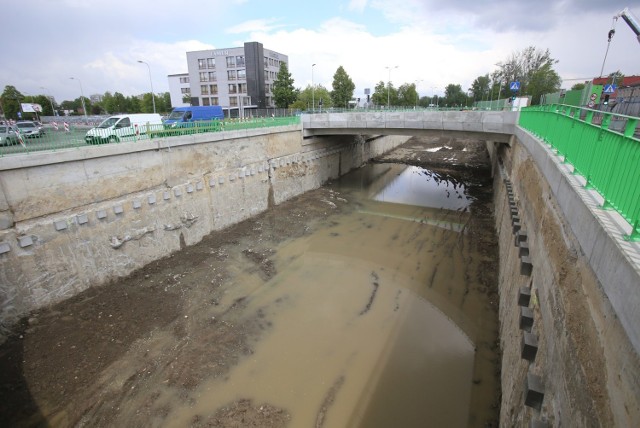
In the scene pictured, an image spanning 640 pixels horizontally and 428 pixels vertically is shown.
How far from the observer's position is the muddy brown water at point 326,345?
8023 millimetres

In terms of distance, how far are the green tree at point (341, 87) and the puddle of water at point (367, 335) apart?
4622cm

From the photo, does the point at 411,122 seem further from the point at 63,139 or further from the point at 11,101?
the point at 11,101

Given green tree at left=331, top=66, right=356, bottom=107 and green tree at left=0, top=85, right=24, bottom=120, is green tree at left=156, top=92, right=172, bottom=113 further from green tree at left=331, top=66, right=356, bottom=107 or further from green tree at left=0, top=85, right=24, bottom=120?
green tree at left=331, top=66, right=356, bottom=107

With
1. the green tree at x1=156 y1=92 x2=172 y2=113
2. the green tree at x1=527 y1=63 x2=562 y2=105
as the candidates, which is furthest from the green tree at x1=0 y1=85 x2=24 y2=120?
the green tree at x1=527 y1=63 x2=562 y2=105

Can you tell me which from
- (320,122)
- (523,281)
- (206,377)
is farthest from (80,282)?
(320,122)

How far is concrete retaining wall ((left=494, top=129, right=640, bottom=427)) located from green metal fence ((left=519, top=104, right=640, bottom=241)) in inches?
7.8

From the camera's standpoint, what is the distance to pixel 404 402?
823cm

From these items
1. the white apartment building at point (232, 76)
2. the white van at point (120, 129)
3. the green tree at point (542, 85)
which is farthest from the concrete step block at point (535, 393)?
the white apartment building at point (232, 76)

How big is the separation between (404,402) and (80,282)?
11608 mm

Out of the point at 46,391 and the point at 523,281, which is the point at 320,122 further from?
the point at 46,391

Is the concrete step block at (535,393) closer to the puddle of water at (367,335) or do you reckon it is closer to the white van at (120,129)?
the puddle of water at (367,335)

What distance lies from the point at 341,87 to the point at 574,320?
60.4m

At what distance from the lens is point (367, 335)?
34.7ft

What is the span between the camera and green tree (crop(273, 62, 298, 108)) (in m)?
55.5
